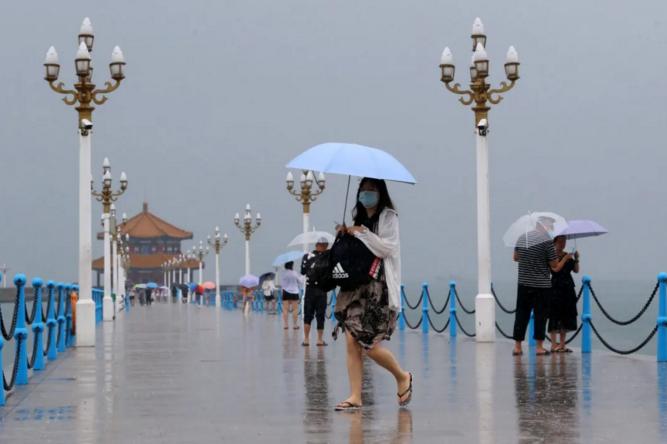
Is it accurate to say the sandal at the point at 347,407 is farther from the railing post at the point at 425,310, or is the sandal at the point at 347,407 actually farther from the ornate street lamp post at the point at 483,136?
the railing post at the point at 425,310

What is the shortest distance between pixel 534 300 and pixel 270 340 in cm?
714

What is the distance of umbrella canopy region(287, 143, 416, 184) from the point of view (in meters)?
9.79

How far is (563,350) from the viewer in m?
17.2

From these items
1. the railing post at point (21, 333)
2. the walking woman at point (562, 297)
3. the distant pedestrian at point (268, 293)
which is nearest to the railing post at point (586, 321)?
the walking woman at point (562, 297)

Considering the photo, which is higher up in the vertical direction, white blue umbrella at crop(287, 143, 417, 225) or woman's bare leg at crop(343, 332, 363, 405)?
white blue umbrella at crop(287, 143, 417, 225)

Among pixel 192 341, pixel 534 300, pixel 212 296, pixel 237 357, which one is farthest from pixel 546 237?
pixel 212 296

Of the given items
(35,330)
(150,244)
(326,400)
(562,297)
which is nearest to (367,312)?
(326,400)

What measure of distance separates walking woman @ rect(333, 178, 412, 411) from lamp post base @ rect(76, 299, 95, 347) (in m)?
10.9

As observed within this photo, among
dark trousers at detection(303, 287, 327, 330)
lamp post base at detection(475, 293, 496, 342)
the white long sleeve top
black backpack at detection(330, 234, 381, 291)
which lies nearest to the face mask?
the white long sleeve top

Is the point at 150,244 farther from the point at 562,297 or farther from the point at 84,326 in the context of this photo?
the point at 562,297

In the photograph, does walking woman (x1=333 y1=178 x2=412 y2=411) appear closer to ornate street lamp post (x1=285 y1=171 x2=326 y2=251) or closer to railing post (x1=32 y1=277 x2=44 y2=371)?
railing post (x1=32 y1=277 x2=44 y2=371)

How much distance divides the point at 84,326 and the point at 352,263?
438 inches

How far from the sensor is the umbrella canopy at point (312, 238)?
2034 centimetres

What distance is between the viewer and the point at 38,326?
1423 centimetres
